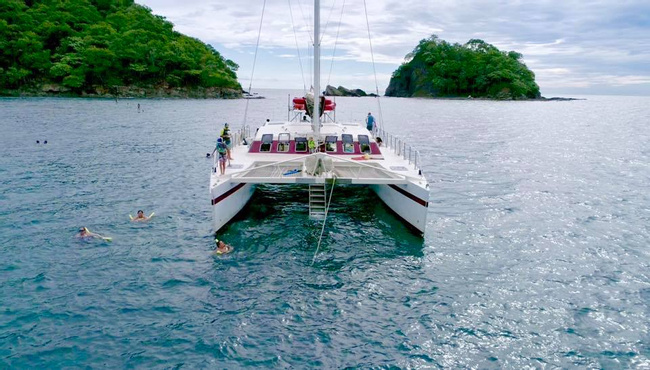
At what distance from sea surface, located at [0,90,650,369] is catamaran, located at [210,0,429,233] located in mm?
875

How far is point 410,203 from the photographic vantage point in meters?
15.8

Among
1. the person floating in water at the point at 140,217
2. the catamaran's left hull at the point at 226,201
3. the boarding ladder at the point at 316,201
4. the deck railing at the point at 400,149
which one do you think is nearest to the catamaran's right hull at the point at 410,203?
the deck railing at the point at 400,149

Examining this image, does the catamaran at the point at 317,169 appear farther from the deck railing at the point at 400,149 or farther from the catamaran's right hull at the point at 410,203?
the deck railing at the point at 400,149

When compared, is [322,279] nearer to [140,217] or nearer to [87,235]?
[87,235]

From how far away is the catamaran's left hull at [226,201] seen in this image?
14898mm

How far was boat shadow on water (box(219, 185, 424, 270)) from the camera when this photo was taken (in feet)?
46.0

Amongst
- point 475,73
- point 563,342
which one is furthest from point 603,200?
point 475,73

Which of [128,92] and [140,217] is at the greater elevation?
[128,92]

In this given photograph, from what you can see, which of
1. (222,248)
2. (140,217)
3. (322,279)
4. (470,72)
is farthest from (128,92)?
(470,72)

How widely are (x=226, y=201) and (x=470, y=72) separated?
161216mm

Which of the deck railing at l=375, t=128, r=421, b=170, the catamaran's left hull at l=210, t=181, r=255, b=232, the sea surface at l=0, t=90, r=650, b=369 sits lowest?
the sea surface at l=0, t=90, r=650, b=369

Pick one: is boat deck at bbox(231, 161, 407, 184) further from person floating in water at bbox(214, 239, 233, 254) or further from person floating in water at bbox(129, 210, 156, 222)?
person floating in water at bbox(129, 210, 156, 222)

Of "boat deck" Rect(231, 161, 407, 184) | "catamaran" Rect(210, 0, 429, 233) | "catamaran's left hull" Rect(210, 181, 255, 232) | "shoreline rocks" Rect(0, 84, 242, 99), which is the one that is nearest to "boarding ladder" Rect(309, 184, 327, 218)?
"catamaran" Rect(210, 0, 429, 233)

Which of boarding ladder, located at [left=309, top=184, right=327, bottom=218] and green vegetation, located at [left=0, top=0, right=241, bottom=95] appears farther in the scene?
green vegetation, located at [left=0, top=0, right=241, bottom=95]
